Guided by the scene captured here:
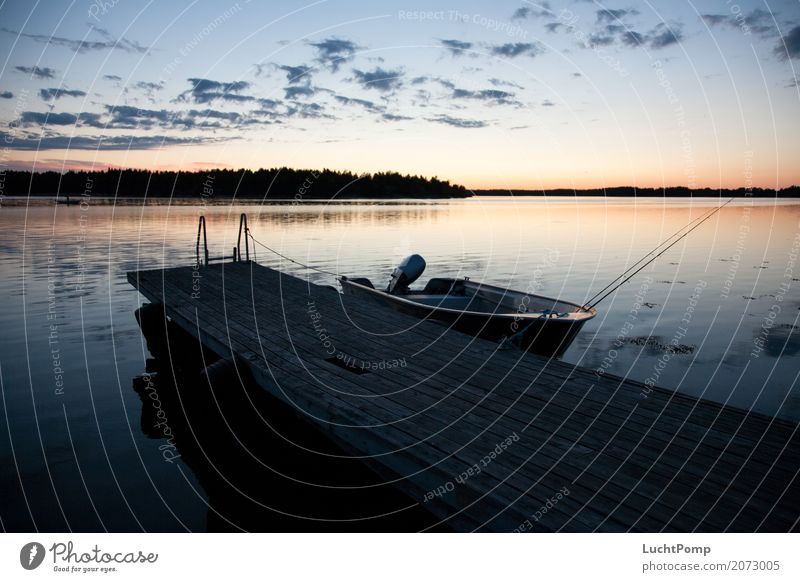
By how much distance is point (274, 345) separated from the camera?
10.3 metres

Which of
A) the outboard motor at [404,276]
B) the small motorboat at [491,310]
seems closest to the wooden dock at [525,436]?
the small motorboat at [491,310]

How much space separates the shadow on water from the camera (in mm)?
7723

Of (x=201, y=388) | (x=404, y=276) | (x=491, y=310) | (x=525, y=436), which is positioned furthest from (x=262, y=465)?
(x=404, y=276)

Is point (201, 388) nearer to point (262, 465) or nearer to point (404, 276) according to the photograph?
point (262, 465)

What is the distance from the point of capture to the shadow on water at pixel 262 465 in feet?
25.3

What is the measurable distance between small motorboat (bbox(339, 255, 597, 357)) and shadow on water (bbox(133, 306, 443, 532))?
3823 millimetres

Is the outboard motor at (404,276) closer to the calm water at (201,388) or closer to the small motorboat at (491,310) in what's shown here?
the small motorboat at (491,310)

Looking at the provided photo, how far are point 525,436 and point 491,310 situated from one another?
9635 mm

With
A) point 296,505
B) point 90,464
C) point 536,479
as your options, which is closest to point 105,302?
point 90,464

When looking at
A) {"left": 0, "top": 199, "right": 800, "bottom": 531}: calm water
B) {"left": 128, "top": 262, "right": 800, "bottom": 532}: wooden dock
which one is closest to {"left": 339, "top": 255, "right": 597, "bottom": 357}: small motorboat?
{"left": 128, "top": 262, "right": 800, "bottom": 532}: wooden dock

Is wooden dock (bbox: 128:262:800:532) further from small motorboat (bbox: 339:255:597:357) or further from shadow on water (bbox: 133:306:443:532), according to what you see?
small motorboat (bbox: 339:255:597:357)

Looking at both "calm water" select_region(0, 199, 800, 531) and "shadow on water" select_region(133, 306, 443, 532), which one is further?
"calm water" select_region(0, 199, 800, 531)

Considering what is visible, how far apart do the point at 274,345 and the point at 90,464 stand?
151 inches
